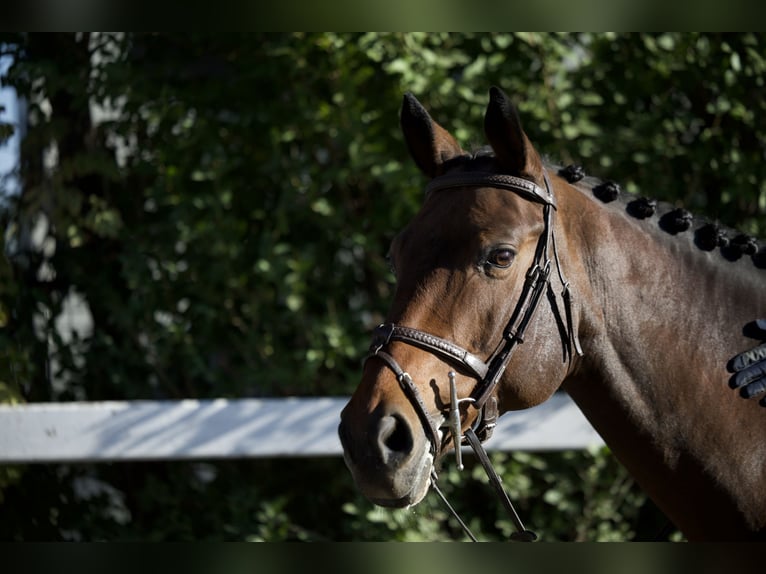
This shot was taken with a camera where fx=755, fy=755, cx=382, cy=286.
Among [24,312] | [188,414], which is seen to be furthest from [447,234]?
[24,312]

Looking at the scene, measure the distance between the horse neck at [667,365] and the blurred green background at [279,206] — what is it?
2088mm

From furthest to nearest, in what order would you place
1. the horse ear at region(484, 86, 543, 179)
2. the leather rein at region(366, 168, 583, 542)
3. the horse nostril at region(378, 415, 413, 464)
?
the horse ear at region(484, 86, 543, 179), the leather rein at region(366, 168, 583, 542), the horse nostril at region(378, 415, 413, 464)

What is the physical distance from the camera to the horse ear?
1896mm

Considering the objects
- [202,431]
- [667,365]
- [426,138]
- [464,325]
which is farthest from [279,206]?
[667,365]

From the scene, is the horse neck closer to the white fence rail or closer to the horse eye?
the horse eye

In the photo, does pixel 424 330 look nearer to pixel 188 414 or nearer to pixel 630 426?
pixel 630 426

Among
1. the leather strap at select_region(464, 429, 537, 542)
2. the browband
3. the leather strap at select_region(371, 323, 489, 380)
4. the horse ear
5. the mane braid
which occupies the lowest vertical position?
the leather strap at select_region(464, 429, 537, 542)

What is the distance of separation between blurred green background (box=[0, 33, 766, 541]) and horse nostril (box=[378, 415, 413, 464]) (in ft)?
7.75

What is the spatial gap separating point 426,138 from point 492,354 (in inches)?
27.2

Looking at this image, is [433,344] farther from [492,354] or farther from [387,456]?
[387,456]

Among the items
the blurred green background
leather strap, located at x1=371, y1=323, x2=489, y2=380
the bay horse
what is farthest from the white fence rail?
leather strap, located at x1=371, y1=323, x2=489, y2=380

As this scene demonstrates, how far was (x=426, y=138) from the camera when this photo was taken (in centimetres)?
219

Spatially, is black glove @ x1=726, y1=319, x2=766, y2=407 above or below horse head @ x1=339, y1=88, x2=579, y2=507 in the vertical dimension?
below

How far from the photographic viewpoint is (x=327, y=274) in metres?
4.35
